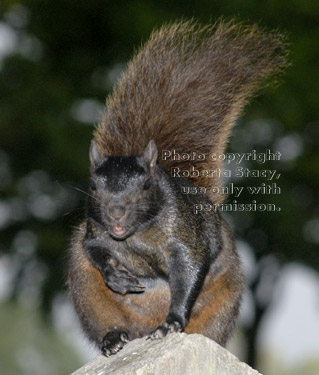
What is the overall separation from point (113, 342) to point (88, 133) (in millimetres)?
5627

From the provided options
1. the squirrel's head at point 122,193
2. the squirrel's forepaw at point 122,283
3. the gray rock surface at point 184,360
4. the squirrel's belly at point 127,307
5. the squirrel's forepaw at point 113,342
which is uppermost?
the squirrel's head at point 122,193

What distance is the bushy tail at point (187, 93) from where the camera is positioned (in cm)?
433

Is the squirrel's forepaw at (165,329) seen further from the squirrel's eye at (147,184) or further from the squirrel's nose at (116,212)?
the squirrel's eye at (147,184)

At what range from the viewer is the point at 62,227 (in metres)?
10.0

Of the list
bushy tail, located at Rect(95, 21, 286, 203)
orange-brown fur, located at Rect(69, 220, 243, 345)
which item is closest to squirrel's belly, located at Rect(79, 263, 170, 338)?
orange-brown fur, located at Rect(69, 220, 243, 345)

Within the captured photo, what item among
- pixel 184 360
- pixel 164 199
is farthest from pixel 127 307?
pixel 184 360

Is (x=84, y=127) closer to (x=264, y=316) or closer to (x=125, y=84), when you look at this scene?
(x=264, y=316)

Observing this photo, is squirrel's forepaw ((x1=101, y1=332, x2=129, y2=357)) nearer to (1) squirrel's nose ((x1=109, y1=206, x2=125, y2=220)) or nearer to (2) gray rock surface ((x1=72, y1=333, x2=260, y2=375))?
(1) squirrel's nose ((x1=109, y1=206, x2=125, y2=220))

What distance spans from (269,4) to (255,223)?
306 cm

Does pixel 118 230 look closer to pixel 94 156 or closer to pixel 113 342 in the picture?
pixel 94 156

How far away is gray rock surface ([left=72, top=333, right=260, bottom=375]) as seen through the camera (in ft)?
7.50

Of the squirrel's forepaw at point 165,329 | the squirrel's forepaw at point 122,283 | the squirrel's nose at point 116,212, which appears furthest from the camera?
the squirrel's forepaw at point 122,283

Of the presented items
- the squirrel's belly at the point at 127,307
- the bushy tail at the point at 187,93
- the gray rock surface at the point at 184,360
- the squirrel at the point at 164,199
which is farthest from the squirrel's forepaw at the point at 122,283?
the gray rock surface at the point at 184,360

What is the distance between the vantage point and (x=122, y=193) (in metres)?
3.47
